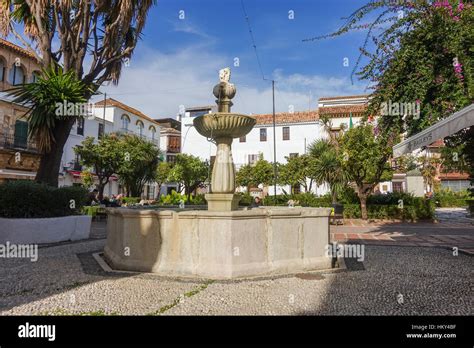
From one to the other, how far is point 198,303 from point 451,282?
4176 mm

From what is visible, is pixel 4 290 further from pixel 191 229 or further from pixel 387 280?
pixel 387 280

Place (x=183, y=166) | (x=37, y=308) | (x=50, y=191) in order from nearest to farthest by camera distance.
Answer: (x=37, y=308), (x=50, y=191), (x=183, y=166)

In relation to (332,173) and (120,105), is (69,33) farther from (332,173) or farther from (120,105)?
(120,105)

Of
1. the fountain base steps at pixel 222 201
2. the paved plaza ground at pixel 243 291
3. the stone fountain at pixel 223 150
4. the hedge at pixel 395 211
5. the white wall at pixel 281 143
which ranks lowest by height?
the paved plaza ground at pixel 243 291

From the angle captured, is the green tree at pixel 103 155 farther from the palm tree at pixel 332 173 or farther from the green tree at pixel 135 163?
the palm tree at pixel 332 173

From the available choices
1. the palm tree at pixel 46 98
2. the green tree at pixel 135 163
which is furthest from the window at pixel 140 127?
the palm tree at pixel 46 98

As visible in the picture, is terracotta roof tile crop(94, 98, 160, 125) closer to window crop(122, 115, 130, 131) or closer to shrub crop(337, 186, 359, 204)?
window crop(122, 115, 130, 131)

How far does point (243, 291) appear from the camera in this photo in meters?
4.27

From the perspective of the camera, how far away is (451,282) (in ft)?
16.3

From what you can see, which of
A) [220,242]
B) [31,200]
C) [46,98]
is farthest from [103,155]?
[220,242]

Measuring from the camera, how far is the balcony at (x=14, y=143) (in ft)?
75.2

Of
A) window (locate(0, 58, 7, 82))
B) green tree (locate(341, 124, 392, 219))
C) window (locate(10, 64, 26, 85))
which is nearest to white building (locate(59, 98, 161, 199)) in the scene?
window (locate(10, 64, 26, 85))

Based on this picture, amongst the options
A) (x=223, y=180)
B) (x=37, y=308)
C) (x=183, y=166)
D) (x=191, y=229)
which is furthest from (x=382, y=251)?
(x=183, y=166)

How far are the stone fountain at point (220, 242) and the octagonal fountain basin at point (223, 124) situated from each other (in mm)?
187
